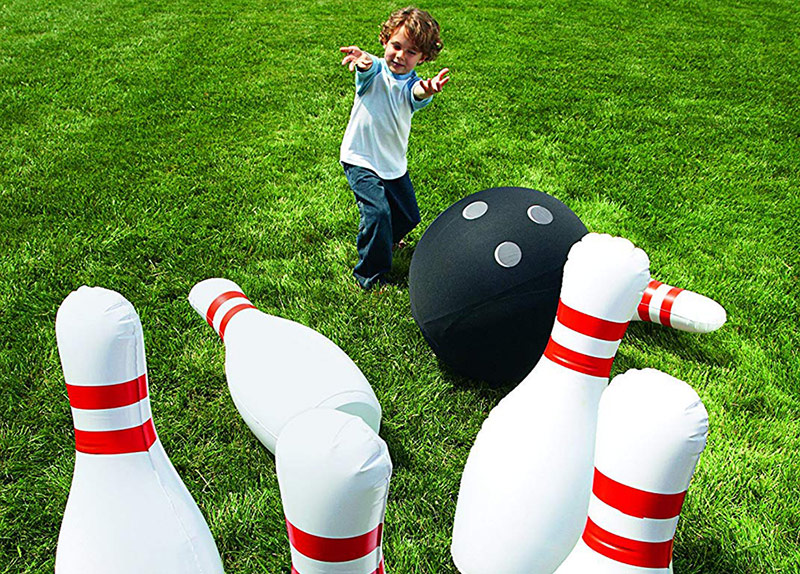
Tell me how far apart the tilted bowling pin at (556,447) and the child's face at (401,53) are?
1501 mm

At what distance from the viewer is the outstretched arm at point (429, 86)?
8.25ft

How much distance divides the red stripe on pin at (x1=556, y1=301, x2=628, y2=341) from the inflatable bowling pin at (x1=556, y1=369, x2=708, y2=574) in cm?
42

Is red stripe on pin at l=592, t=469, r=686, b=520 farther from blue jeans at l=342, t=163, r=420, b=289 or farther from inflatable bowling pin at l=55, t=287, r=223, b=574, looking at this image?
blue jeans at l=342, t=163, r=420, b=289

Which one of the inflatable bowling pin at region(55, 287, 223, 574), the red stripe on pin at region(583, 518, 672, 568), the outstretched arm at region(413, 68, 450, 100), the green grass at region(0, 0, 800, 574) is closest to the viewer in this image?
the red stripe on pin at region(583, 518, 672, 568)

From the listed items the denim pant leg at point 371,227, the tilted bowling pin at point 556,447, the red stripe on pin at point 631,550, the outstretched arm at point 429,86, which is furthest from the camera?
the denim pant leg at point 371,227

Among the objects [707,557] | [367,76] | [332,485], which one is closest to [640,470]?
[332,485]

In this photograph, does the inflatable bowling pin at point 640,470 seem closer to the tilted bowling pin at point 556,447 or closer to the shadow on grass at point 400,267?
the tilted bowling pin at point 556,447

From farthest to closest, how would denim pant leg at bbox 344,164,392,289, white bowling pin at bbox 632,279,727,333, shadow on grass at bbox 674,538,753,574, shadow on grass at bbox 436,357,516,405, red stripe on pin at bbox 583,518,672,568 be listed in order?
denim pant leg at bbox 344,164,392,289 < white bowling pin at bbox 632,279,727,333 < shadow on grass at bbox 436,357,516,405 < shadow on grass at bbox 674,538,753,574 < red stripe on pin at bbox 583,518,672,568

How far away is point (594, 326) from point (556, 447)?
0.25 m

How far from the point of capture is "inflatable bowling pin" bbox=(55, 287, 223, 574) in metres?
1.11

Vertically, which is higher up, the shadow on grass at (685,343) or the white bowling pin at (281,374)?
the white bowling pin at (281,374)

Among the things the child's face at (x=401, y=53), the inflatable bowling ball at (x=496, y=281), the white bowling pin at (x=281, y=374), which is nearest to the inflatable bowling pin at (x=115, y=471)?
the white bowling pin at (x=281, y=374)

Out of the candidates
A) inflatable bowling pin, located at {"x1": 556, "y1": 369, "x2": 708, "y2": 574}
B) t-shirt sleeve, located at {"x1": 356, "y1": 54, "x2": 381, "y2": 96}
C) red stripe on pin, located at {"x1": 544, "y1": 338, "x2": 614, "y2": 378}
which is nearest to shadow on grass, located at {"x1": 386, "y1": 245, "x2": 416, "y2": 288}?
t-shirt sleeve, located at {"x1": 356, "y1": 54, "x2": 381, "y2": 96}

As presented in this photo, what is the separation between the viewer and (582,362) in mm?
1391
